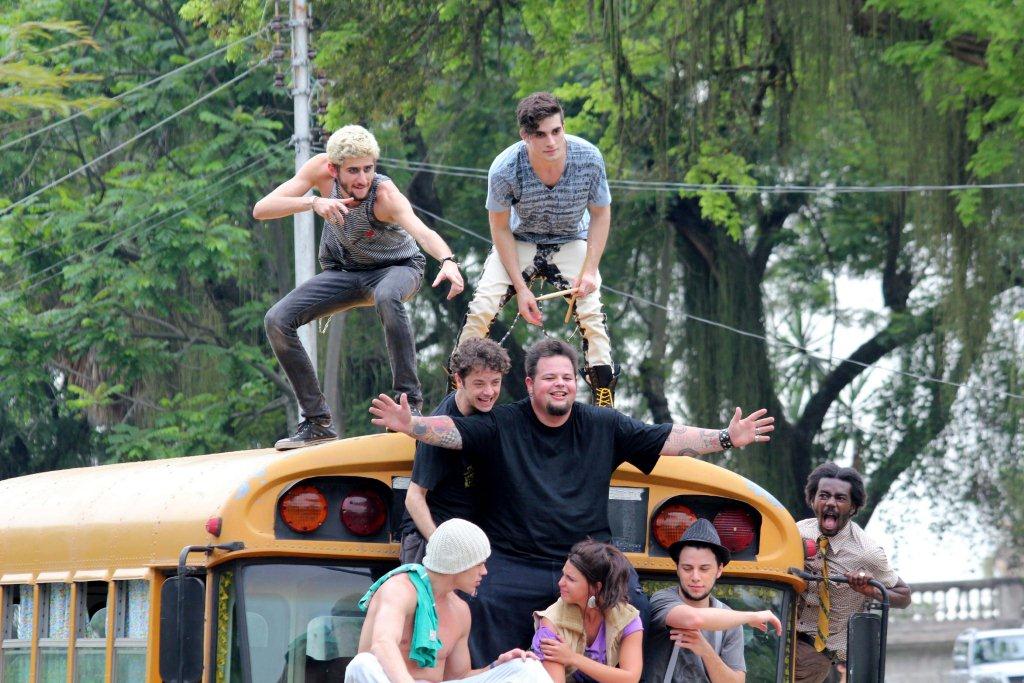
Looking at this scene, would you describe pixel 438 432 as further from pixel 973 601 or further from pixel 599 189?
pixel 973 601

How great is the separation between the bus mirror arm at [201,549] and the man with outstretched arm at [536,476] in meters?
0.67

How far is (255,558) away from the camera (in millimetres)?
5688

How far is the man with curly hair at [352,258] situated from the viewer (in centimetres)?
680

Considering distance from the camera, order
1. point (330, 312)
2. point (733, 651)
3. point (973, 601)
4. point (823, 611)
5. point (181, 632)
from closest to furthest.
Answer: point (181, 632), point (733, 651), point (823, 611), point (330, 312), point (973, 601)

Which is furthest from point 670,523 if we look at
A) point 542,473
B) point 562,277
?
point 562,277

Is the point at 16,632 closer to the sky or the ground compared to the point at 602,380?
closer to the ground

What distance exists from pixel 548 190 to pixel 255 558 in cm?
219

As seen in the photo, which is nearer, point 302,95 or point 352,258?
point 352,258

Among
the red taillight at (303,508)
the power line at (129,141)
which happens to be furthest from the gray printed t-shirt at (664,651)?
the power line at (129,141)

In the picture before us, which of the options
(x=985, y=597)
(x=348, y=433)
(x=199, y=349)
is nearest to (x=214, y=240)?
(x=199, y=349)

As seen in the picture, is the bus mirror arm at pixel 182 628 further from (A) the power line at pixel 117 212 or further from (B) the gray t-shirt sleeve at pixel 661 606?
(A) the power line at pixel 117 212

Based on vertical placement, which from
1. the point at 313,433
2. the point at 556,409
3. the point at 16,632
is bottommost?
the point at 16,632

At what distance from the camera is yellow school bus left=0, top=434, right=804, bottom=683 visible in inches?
221

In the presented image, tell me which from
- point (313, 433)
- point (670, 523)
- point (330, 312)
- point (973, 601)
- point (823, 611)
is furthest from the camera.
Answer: point (973, 601)
